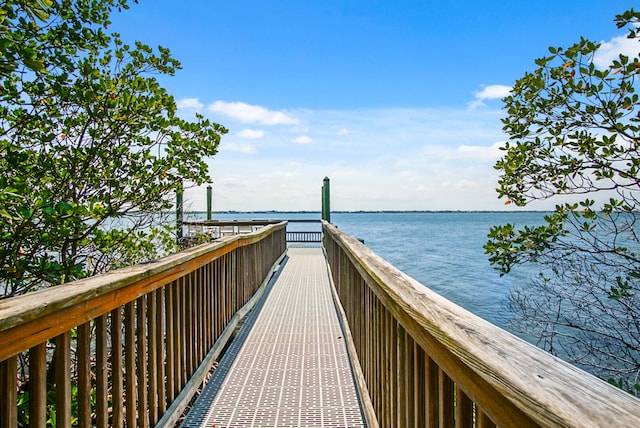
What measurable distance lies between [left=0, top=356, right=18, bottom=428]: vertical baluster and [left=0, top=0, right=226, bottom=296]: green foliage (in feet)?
4.60

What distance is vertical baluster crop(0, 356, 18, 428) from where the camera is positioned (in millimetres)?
1106

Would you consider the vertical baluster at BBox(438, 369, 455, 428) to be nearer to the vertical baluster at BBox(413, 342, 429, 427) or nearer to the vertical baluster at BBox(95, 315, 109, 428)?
the vertical baluster at BBox(413, 342, 429, 427)

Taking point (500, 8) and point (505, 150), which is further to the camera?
point (500, 8)

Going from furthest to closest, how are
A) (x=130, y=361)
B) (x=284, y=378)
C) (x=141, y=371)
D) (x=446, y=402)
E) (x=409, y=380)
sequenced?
1. (x=284, y=378)
2. (x=141, y=371)
3. (x=130, y=361)
4. (x=409, y=380)
5. (x=446, y=402)

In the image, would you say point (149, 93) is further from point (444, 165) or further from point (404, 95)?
point (444, 165)

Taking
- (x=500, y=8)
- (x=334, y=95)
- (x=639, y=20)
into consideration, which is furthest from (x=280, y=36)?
(x=639, y=20)

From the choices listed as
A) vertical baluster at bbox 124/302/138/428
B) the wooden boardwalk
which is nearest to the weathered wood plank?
vertical baluster at bbox 124/302/138/428

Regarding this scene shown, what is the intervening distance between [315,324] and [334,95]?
59.1ft

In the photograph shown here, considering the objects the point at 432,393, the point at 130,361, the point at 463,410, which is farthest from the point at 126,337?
the point at 463,410

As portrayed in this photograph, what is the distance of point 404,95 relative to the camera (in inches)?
811

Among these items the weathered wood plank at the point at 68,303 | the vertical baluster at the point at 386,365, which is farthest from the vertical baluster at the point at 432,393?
the weathered wood plank at the point at 68,303

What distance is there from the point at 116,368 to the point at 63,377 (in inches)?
16.2

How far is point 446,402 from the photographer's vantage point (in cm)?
121

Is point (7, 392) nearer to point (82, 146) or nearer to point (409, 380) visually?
point (409, 380)
